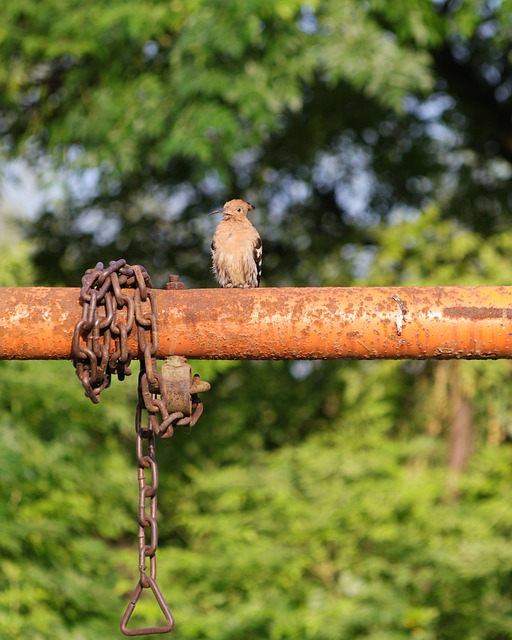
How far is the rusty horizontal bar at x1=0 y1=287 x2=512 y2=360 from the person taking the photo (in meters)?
2.99

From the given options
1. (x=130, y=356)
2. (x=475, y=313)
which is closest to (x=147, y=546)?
(x=130, y=356)

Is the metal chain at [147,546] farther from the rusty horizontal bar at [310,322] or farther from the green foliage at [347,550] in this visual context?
the green foliage at [347,550]

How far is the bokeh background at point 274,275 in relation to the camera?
7973mm

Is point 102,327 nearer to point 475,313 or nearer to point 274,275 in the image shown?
point 475,313

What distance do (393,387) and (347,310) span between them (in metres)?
7.71

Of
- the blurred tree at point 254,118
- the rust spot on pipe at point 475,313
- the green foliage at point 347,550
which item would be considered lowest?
the green foliage at point 347,550

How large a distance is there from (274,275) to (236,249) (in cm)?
447

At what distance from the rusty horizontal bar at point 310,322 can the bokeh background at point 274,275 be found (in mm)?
4268

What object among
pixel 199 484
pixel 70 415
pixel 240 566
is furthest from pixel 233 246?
pixel 199 484

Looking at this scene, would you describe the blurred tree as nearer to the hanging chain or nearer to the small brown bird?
the small brown bird

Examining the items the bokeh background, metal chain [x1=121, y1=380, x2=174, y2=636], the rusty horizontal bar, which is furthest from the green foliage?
metal chain [x1=121, y1=380, x2=174, y2=636]

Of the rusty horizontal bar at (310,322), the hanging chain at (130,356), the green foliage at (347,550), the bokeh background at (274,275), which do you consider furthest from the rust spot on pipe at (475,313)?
the green foliage at (347,550)

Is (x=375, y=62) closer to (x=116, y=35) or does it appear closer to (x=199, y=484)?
(x=116, y=35)

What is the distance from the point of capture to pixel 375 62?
793 centimetres
